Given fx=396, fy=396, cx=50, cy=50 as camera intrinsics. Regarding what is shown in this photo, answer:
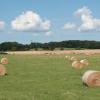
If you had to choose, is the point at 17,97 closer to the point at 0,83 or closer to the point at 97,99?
the point at 97,99

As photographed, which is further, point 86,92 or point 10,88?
point 10,88

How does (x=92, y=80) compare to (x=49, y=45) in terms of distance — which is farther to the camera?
(x=49, y=45)

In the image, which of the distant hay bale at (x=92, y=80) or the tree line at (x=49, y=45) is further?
the tree line at (x=49, y=45)

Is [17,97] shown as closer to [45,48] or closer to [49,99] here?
[49,99]

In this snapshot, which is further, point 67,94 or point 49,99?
point 67,94

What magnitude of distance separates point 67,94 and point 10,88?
3911 mm

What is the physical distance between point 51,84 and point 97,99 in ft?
18.7

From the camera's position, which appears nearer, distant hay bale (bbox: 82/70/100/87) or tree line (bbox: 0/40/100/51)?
distant hay bale (bbox: 82/70/100/87)

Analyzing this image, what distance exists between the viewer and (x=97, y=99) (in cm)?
1645

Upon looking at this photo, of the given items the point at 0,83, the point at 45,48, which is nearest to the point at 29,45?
the point at 45,48

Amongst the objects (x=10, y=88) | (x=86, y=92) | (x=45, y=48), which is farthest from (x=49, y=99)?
(x=45, y=48)

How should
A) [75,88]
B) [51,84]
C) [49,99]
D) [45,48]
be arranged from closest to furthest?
[49,99]
[75,88]
[51,84]
[45,48]

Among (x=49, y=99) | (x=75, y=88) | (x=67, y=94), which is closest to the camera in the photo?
(x=49, y=99)

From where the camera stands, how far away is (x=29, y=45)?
135000 mm
